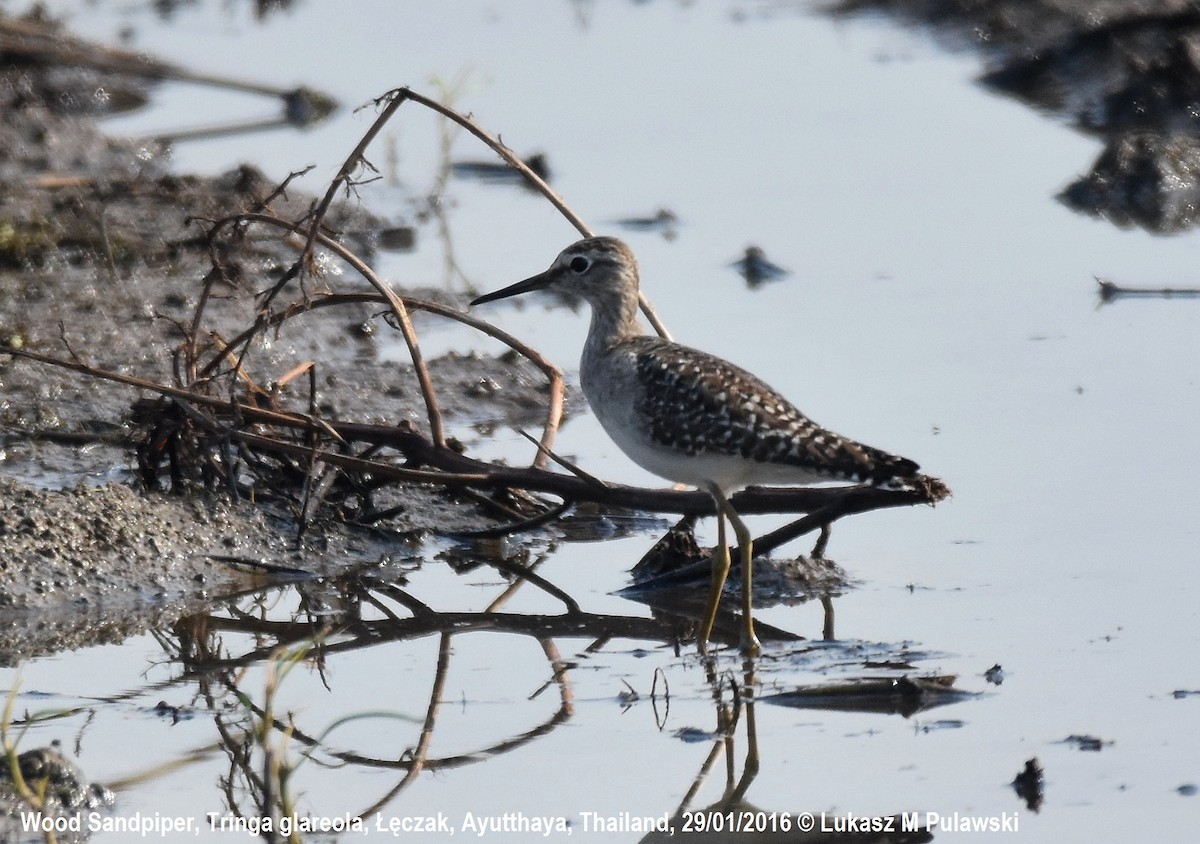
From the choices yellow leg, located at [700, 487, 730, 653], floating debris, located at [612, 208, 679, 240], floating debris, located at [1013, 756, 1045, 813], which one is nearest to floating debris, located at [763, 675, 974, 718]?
floating debris, located at [1013, 756, 1045, 813]

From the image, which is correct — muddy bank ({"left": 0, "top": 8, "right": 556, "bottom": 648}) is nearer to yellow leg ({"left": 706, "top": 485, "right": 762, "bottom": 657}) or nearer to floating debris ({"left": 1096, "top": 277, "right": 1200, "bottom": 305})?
yellow leg ({"left": 706, "top": 485, "right": 762, "bottom": 657})

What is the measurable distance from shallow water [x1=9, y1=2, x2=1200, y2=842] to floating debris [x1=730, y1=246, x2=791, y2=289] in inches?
6.8

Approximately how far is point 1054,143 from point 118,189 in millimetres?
6342

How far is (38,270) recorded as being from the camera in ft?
33.0

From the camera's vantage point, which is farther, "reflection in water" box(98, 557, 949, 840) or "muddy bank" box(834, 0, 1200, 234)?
"muddy bank" box(834, 0, 1200, 234)

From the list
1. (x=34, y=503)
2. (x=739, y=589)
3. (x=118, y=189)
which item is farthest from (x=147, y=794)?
(x=118, y=189)

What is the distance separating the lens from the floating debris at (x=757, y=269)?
1050 cm

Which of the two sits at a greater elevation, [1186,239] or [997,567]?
[1186,239]

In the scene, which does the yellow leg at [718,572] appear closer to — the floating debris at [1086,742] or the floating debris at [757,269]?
the floating debris at [1086,742]

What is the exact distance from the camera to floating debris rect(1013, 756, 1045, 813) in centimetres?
514

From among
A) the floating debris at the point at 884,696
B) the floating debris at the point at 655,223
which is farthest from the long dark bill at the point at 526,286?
the floating debris at the point at 655,223

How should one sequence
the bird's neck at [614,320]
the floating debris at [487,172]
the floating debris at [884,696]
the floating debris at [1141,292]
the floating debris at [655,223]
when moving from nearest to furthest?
1. the floating debris at [884,696]
2. the bird's neck at [614,320]
3. the floating debris at [1141,292]
4. the floating debris at [655,223]
5. the floating debris at [487,172]

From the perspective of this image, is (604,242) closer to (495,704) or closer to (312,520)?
(312,520)

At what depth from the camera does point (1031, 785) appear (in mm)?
5172
